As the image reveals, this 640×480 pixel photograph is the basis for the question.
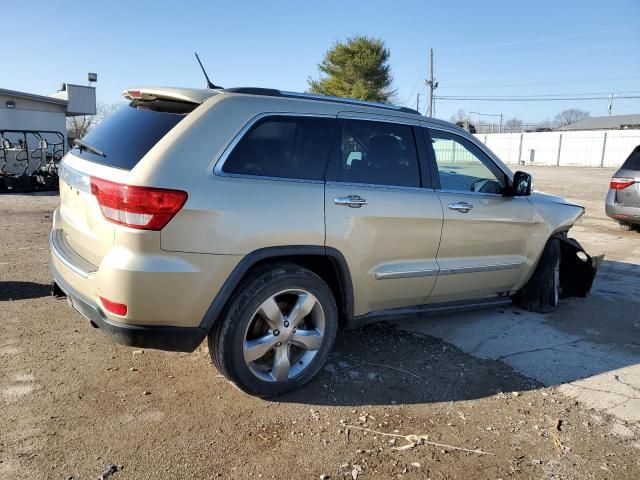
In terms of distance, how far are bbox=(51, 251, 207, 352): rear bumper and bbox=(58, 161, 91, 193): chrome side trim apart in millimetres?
666

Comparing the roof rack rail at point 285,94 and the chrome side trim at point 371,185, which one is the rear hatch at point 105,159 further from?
the chrome side trim at point 371,185

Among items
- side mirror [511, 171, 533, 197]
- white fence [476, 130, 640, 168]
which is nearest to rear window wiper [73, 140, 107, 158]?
side mirror [511, 171, 533, 197]

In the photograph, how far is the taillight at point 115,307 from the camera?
2842 mm

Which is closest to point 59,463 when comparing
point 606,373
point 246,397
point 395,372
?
point 246,397

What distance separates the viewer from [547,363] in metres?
4.05

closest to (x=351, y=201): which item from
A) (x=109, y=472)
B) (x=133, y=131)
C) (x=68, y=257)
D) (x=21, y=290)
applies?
(x=133, y=131)

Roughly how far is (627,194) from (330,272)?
818 cm

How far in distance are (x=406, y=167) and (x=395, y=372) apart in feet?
5.02

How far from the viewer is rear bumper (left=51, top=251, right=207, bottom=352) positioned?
114 inches

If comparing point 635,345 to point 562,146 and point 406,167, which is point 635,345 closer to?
point 406,167

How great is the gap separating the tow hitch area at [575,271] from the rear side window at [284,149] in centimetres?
333

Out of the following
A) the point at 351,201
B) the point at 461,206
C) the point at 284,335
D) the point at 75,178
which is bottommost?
the point at 284,335

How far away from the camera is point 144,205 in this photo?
2770 millimetres

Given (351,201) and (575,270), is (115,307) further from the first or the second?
(575,270)
